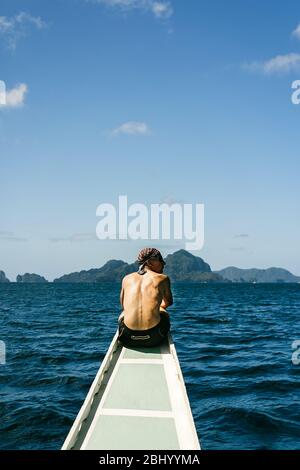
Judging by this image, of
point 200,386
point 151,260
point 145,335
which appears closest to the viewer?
point 145,335

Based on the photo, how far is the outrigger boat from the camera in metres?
4.86

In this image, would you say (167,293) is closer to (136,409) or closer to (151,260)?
(151,260)

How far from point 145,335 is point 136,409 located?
2165 mm

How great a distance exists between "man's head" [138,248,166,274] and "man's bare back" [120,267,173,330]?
312mm

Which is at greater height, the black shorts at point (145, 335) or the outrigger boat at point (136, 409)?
the black shorts at point (145, 335)

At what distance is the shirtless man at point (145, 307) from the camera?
24.7ft

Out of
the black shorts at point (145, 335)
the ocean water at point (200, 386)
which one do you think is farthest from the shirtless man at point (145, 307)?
the ocean water at point (200, 386)

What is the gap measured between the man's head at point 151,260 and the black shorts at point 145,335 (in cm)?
97

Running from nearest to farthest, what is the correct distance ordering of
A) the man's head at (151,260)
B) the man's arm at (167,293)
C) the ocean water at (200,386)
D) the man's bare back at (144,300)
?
the man's bare back at (144,300) < the man's arm at (167,293) < the man's head at (151,260) < the ocean water at (200,386)

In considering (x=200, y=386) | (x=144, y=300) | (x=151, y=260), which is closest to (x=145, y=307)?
(x=144, y=300)

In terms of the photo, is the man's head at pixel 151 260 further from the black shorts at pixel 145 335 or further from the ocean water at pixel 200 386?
the ocean water at pixel 200 386

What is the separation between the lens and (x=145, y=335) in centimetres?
771
